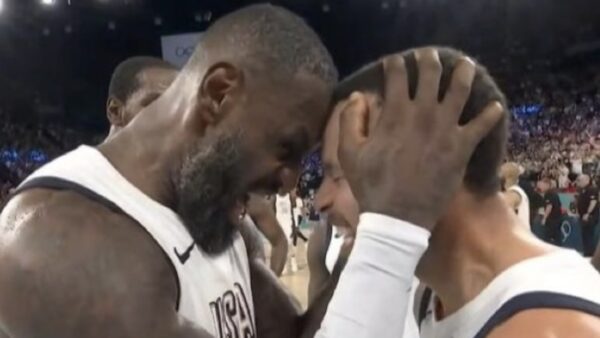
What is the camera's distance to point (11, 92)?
19812 millimetres

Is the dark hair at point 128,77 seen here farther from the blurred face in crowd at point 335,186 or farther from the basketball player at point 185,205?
the blurred face in crowd at point 335,186

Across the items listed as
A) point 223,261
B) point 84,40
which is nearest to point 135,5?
point 84,40

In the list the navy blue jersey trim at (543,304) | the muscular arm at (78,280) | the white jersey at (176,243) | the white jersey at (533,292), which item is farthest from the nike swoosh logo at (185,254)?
the navy blue jersey trim at (543,304)

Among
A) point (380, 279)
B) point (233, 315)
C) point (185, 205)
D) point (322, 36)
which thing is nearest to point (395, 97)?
point (380, 279)

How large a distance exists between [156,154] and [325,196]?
360 millimetres

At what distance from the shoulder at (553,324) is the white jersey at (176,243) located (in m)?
0.59

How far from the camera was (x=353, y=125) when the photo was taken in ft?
4.47

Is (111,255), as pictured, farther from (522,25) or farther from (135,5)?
(522,25)

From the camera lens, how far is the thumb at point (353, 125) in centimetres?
132

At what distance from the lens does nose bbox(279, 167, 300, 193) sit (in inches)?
68.0

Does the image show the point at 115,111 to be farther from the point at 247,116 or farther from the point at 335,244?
the point at 247,116

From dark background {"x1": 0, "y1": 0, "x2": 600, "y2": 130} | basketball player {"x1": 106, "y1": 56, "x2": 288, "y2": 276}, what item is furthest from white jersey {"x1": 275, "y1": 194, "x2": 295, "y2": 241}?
dark background {"x1": 0, "y1": 0, "x2": 600, "y2": 130}

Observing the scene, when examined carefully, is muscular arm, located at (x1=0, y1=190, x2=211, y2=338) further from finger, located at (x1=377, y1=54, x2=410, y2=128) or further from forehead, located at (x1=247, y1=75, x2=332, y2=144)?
finger, located at (x1=377, y1=54, x2=410, y2=128)

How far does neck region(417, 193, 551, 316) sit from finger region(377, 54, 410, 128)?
10.3 inches
